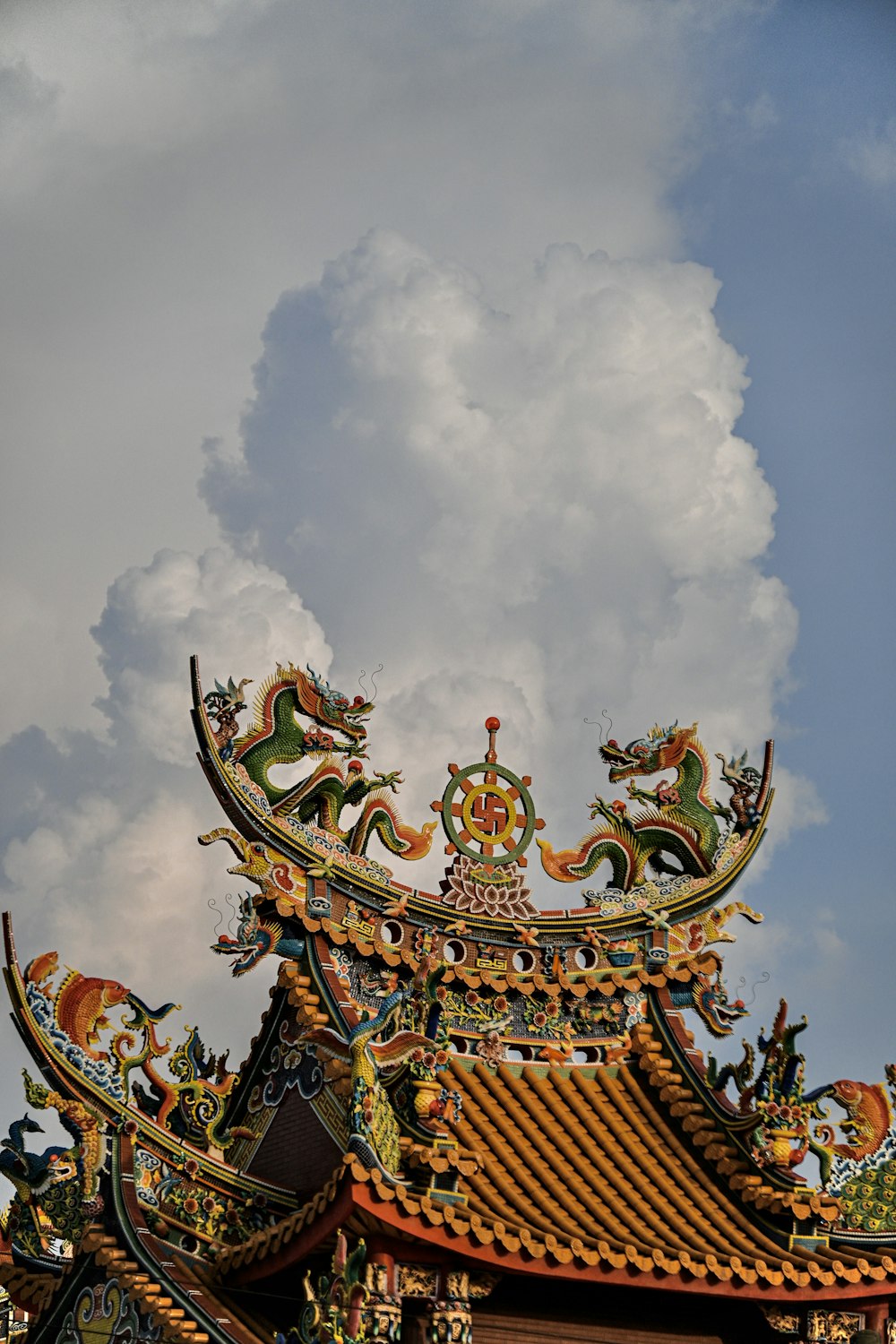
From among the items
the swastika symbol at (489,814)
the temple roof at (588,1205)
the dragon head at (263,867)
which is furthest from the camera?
the swastika symbol at (489,814)

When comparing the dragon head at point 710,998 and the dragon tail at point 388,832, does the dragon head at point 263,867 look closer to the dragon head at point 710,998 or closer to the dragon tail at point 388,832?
the dragon tail at point 388,832

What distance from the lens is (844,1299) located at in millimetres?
17891

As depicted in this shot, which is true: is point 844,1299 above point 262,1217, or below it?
above

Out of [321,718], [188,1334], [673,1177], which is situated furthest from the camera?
[321,718]

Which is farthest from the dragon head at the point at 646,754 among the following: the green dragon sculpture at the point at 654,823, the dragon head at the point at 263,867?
the dragon head at the point at 263,867

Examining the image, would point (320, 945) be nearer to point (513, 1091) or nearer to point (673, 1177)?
point (513, 1091)

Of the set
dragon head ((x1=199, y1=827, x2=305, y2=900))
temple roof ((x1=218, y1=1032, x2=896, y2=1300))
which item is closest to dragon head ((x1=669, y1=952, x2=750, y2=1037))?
temple roof ((x1=218, y1=1032, x2=896, y2=1300))

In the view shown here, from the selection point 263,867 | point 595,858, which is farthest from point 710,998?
point 263,867

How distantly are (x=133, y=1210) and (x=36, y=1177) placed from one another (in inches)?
39.8

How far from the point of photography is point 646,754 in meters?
21.8

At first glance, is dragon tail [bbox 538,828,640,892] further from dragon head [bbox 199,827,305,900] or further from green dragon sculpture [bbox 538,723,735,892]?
dragon head [bbox 199,827,305,900]

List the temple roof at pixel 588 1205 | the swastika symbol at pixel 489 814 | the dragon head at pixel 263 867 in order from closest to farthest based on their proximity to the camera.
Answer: the temple roof at pixel 588 1205 < the dragon head at pixel 263 867 < the swastika symbol at pixel 489 814

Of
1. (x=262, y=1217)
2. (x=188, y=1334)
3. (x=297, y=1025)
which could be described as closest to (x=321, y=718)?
(x=297, y=1025)

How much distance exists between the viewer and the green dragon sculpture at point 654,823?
21.2 metres
